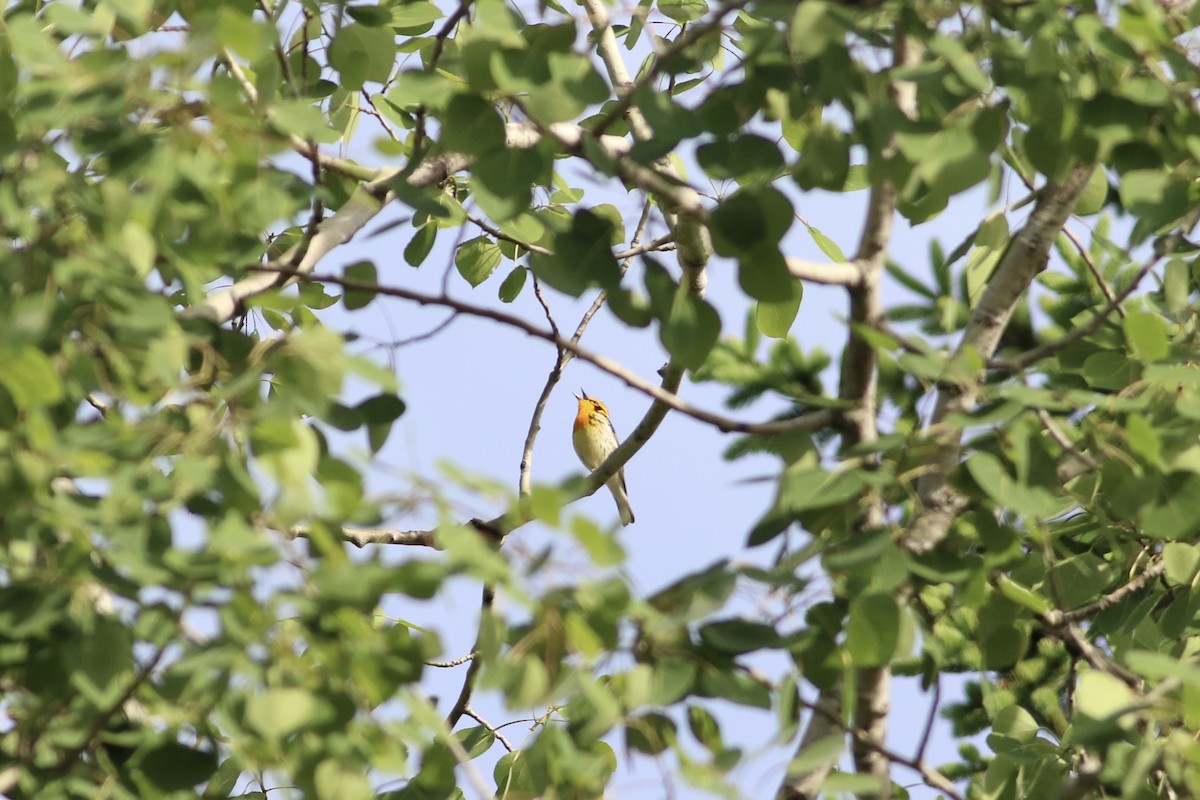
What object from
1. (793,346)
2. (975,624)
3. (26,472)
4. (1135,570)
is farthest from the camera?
(793,346)

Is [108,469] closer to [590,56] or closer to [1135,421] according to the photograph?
[590,56]

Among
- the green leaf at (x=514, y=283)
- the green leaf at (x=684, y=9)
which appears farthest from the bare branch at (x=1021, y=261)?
the green leaf at (x=514, y=283)

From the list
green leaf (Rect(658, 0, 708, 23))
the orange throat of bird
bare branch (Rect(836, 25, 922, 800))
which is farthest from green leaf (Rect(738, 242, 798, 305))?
the orange throat of bird

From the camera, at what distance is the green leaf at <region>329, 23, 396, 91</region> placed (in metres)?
2.65

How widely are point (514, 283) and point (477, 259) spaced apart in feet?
0.55

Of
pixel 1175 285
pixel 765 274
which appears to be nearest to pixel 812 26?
pixel 765 274

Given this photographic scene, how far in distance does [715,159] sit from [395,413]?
2.42ft

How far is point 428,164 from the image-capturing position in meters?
3.49

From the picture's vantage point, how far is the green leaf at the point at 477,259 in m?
4.33

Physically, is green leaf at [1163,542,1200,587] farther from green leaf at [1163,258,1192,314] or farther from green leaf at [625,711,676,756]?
green leaf at [625,711,676,756]

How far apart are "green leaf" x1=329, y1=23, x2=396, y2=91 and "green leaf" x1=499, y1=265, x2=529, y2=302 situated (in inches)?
69.8

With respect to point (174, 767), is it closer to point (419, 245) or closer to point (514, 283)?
point (419, 245)

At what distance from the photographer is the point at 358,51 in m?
2.65

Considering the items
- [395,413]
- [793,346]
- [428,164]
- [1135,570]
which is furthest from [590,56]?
[793,346]
